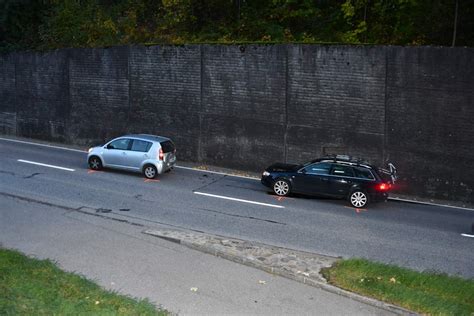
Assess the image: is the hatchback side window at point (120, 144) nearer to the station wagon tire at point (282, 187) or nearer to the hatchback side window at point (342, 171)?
the station wagon tire at point (282, 187)

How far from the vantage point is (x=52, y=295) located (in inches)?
357

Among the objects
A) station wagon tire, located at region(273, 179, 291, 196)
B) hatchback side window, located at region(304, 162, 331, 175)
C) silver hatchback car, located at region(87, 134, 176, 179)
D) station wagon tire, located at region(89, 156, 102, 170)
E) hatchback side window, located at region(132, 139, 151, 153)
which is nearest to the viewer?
hatchback side window, located at region(304, 162, 331, 175)

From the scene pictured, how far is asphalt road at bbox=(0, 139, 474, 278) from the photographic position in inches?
573

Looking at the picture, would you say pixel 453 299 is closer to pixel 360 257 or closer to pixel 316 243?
pixel 360 257

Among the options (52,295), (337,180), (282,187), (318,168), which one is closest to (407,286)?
(52,295)

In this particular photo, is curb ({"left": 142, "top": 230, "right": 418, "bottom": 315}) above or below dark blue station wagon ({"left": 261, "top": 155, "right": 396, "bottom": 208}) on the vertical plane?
below

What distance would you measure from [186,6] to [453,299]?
20703mm

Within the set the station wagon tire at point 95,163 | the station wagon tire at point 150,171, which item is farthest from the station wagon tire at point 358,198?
the station wagon tire at point 95,163

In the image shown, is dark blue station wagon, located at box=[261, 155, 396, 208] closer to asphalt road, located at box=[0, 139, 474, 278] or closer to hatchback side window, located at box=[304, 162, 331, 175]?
hatchback side window, located at box=[304, 162, 331, 175]

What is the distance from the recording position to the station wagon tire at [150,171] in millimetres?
20984

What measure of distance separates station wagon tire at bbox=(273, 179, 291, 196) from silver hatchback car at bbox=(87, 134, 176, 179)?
425 cm

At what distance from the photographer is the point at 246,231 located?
50.5 feet

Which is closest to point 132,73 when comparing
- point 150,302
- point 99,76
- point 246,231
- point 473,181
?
point 99,76

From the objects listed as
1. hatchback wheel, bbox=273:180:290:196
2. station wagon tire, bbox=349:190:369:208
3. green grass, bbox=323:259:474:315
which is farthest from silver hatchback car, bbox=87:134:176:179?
green grass, bbox=323:259:474:315
